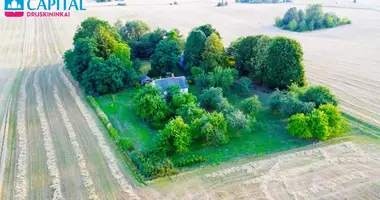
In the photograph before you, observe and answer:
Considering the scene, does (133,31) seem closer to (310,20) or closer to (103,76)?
(103,76)

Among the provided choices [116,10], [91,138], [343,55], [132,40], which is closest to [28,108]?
[91,138]

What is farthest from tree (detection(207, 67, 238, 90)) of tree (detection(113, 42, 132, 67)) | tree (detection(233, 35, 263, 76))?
tree (detection(113, 42, 132, 67))

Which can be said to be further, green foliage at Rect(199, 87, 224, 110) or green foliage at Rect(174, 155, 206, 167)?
green foliage at Rect(199, 87, 224, 110)

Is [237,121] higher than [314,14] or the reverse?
the reverse

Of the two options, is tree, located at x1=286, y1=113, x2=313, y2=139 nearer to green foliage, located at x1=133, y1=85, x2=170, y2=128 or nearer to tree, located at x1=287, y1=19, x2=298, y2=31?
green foliage, located at x1=133, y1=85, x2=170, y2=128

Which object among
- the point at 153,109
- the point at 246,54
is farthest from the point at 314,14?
the point at 153,109
